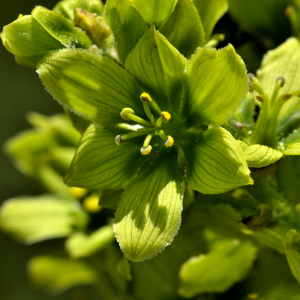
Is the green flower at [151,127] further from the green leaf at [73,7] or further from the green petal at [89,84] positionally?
the green leaf at [73,7]

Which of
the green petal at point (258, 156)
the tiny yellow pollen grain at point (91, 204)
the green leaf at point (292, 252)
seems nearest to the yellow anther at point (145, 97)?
the green petal at point (258, 156)

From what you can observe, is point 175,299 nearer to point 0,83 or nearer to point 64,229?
point 64,229

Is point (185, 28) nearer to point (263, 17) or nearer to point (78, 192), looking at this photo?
point (263, 17)

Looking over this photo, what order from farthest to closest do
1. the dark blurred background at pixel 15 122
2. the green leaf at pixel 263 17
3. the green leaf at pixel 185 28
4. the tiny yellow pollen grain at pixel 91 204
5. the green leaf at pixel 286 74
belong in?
the dark blurred background at pixel 15 122, the tiny yellow pollen grain at pixel 91 204, the green leaf at pixel 263 17, the green leaf at pixel 286 74, the green leaf at pixel 185 28

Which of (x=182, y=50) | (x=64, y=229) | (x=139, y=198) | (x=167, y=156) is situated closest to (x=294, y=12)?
(x=182, y=50)

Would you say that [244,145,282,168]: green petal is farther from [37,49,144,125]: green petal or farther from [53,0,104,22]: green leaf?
[53,0,104,22]: green leaf

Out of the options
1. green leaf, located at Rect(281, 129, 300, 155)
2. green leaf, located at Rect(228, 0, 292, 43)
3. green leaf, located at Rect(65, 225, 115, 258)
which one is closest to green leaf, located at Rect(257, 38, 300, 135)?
green leaf, located at Rect(281, 129, 300, 155)
